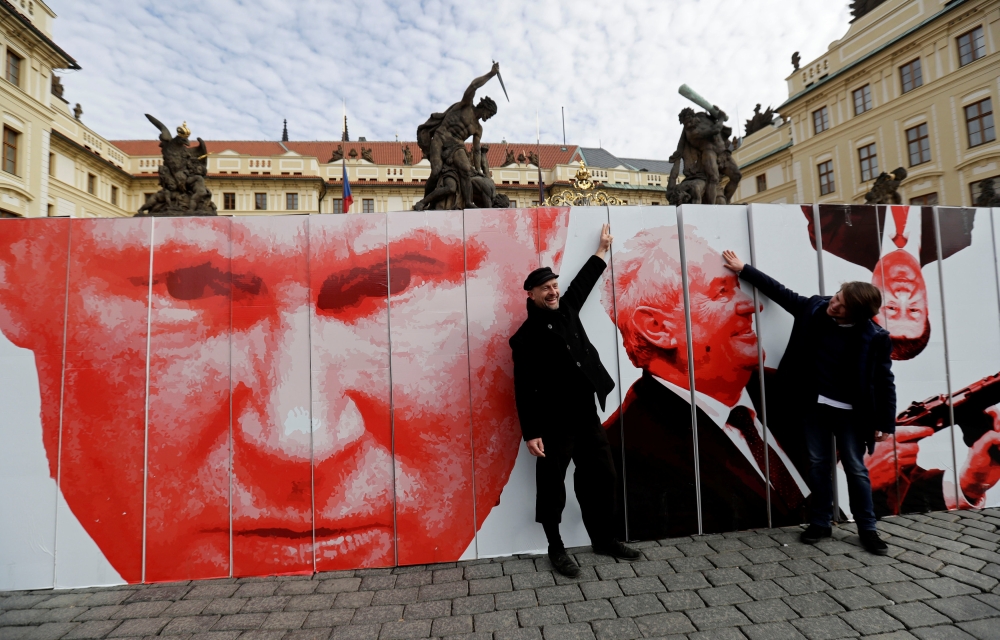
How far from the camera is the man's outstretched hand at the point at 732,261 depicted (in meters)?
3.23

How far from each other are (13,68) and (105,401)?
27899 mm

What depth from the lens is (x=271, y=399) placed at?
2.97m

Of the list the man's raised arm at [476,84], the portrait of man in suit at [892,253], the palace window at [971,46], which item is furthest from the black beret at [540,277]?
the palace window at [971,46]

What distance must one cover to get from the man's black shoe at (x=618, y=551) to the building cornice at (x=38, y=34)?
29.5 metres

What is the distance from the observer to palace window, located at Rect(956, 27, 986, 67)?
19.5 meters

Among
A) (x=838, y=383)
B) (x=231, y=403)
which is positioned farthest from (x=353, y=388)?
(x=838, y=383)

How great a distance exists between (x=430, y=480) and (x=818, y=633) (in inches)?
82.9

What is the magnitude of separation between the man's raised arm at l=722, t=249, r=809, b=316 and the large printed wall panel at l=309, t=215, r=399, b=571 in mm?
2378

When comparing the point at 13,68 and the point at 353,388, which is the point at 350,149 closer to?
the point at 13,68

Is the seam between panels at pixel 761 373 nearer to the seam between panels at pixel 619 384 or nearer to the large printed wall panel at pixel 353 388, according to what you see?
the large printed wall panel at pixel 353 388

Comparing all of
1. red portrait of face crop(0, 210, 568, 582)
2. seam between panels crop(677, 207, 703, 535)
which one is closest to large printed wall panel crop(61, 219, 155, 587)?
red portrait of face crop(0, 210, 568, 582)

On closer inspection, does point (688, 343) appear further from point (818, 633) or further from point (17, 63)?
point (17, 63)

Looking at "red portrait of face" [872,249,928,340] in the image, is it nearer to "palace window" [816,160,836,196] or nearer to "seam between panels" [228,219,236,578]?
"seam between panels" [228,219,236,578]

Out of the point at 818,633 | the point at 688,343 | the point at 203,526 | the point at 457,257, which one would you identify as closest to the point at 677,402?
the point at 688,343
